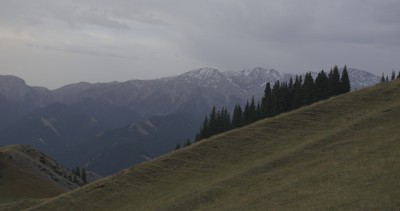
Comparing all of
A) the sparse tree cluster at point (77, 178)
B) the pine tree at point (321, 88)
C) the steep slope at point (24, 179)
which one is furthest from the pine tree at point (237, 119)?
the sparse tree cluster at point (77, 178)

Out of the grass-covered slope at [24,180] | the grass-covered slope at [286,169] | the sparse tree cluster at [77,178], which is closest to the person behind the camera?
the grass-covered slope at [286,169]

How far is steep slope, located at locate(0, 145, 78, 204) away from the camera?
84750 millimetres

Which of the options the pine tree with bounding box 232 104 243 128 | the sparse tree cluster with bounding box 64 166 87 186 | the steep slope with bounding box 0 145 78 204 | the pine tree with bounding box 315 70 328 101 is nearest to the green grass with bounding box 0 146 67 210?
Answer: the steep slope with bounding box 0 145 78 204

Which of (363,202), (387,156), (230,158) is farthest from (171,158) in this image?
(363,202)

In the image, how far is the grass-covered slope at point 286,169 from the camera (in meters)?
34.5

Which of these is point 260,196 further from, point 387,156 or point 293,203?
point 387,156

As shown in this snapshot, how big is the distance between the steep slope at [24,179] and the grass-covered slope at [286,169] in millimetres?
31107

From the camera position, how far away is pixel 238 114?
122 m

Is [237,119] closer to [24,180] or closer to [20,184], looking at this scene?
[24,180]

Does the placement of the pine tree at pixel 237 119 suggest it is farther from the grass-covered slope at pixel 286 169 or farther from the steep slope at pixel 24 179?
the grass-covered slope at pixel 286 169

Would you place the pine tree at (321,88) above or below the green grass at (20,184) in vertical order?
above

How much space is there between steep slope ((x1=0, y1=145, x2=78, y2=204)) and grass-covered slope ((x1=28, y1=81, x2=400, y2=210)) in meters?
31.1

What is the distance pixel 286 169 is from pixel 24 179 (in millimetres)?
66390

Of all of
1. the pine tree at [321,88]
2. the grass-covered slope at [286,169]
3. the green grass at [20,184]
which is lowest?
the green grass at [20,184]
